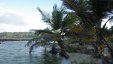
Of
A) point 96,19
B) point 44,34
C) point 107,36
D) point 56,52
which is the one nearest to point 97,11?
point 96,19

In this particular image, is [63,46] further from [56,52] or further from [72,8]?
[72,8]

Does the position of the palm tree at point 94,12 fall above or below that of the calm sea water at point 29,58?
above

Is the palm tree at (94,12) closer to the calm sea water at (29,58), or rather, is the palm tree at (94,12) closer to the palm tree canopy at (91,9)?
the palm tree canopy at (91,9)

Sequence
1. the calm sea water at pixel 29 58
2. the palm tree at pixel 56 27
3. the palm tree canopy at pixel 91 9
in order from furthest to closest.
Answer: the palm tree at pixel 56 27
the calm sea water at pixel 29 58
the palm tree canopy at pixel 91 9

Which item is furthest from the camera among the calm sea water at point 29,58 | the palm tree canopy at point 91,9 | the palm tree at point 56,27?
the palm tree at point 56,27

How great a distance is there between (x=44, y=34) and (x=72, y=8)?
810 inches

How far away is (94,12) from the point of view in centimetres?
2391

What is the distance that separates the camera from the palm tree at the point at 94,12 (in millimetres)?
23016

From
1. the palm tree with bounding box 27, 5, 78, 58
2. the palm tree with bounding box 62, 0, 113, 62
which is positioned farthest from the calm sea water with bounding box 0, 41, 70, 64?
the palm tree with bounding box 62, 0, 113, 62

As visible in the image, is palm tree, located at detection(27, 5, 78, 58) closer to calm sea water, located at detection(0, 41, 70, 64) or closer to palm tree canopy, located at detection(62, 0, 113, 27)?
calm sea water, located at detection(0, 41, 70, 64)

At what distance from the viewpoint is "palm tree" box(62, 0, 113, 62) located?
2302cm

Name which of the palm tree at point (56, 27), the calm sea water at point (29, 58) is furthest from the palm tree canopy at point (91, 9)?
the palm tree at point (56, 27)

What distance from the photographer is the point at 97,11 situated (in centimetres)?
2372

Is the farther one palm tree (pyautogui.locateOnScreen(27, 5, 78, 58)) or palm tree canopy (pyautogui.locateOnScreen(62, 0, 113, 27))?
palm tree (pyautogui.locateOnScreen(27, 5, 78, 58))
